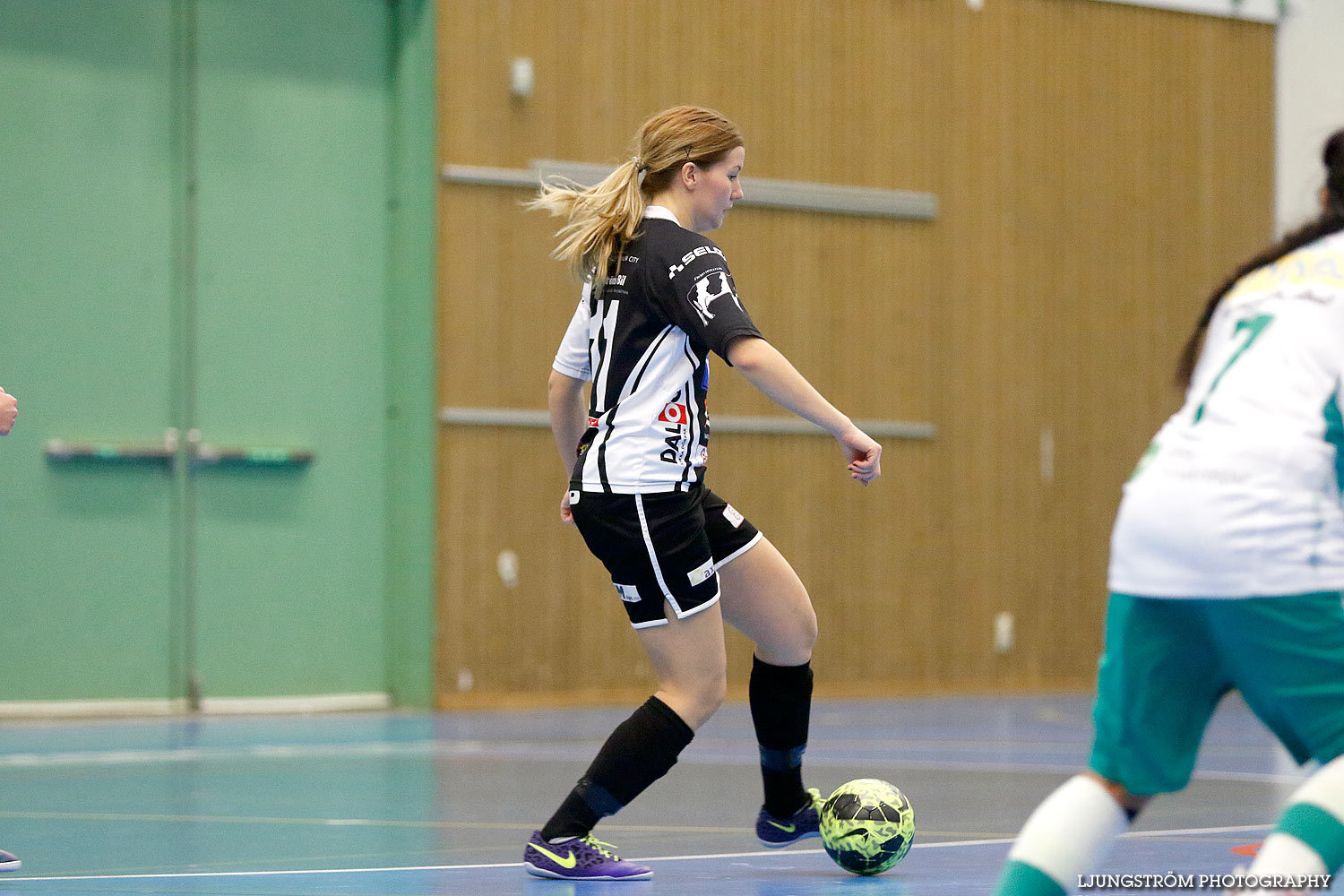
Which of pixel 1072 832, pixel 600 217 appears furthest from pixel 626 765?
pixel 1072 832

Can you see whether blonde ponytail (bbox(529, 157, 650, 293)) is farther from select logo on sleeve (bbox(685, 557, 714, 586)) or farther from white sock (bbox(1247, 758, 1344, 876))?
white sock (bbox(1247, 758, 1344, 876))

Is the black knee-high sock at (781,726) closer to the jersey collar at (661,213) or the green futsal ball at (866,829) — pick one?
the green futsal ball at (866,829)

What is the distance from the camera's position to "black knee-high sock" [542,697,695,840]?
13.2ft

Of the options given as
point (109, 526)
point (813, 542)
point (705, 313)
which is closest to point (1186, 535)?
point (705, 313)

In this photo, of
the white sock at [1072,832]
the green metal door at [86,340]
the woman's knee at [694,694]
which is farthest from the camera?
the green metal door at [86,340]

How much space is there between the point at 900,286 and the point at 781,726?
7754mm

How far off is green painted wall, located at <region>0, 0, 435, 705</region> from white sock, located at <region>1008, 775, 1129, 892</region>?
26.0ft

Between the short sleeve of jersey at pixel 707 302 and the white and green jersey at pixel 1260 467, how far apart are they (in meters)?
1.46

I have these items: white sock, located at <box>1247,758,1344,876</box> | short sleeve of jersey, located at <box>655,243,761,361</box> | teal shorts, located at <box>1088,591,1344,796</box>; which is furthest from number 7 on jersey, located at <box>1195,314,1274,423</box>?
short sleeve of jersey, located at <box>655,243,761,361</box>

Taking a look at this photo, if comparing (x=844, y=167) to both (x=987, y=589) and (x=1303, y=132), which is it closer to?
(x=987, y=589)

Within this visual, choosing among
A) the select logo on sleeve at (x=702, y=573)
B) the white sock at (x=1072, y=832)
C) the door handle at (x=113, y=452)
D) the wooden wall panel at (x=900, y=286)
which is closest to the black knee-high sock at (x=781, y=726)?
the select logo on sleeve at (x=702, y=573)

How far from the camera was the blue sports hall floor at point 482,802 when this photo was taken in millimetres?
4133

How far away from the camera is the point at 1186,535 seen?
8.18 feet

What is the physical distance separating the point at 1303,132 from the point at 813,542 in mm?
Answer: 5067
